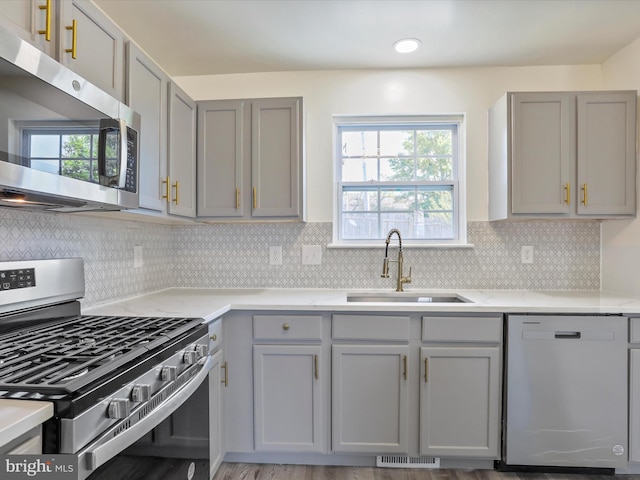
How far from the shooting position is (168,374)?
3.86 ft

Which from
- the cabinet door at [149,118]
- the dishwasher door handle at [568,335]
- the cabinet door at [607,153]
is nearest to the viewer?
the cabinet door at [149,118]

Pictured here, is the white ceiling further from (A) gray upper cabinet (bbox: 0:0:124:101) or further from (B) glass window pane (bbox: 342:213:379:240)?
(B) glass window pane (bbox: 342:213:379:240)

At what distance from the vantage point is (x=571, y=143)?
2195mm

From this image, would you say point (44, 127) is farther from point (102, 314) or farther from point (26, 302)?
point (102, 314)

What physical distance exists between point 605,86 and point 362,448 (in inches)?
110

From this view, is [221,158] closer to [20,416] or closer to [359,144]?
[359,144]

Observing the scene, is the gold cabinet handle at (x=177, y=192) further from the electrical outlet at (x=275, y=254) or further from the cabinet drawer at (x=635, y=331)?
the cabinet drawer at (x=635, y=331)

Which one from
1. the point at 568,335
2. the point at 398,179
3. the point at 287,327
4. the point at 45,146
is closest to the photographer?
the point at 45,146

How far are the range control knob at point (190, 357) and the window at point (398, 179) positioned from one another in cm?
144

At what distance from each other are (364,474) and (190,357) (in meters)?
1.27

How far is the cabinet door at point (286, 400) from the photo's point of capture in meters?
1.99

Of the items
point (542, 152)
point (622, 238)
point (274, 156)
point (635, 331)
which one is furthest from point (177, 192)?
point (622, 238)

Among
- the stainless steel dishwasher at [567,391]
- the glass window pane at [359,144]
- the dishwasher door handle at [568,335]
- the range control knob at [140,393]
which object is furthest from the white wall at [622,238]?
the range control knob at [140,393]

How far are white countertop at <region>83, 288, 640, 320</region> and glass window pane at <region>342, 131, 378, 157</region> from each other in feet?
Result: 3.46
